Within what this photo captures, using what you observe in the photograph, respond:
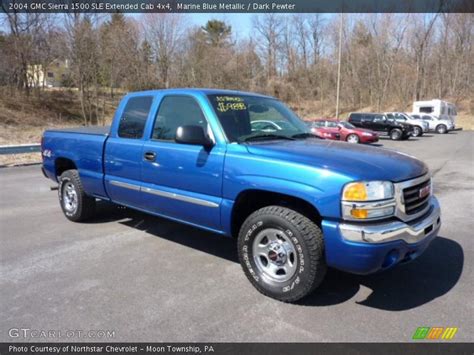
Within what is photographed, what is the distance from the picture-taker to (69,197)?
236 inches

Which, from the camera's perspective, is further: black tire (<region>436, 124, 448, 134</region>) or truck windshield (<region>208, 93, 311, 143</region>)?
black tire (<region>436, 124, 448, 134</region>)

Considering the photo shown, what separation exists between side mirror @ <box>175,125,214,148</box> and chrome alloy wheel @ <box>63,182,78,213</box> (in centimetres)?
280

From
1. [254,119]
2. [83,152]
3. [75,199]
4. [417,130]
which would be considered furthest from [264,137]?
[417,130]

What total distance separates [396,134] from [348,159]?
23.4 meters

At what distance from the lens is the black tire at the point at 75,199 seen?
568 centimetres

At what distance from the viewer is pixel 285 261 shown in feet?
11.7

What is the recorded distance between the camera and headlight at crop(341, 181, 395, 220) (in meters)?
3.08

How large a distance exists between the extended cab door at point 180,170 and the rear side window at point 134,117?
0.23 m

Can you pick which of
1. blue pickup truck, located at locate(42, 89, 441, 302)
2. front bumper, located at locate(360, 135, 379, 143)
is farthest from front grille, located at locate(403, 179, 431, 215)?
front bumper, located at locate(360, 135, 379, 143)

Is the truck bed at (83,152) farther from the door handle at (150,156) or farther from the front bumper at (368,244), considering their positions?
the front bumper at (368,244)

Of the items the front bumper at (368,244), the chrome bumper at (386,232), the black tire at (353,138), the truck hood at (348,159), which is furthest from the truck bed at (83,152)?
the black tire at (353,138)
